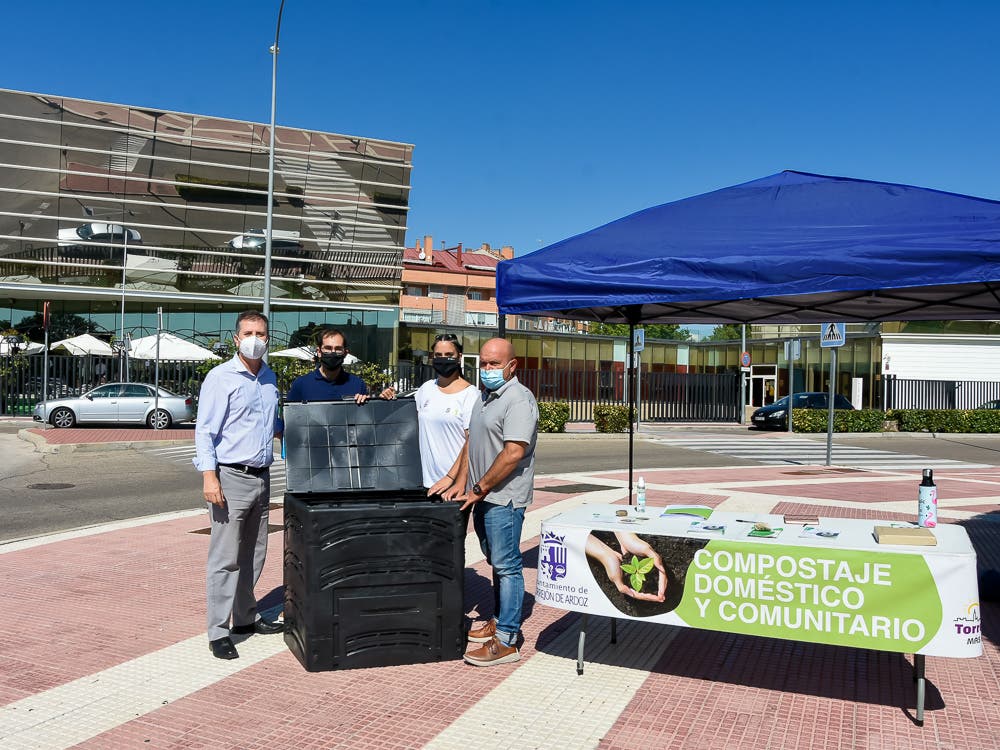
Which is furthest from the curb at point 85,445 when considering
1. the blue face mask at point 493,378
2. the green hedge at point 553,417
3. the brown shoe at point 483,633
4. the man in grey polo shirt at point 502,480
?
the blue face mask at point 493,378

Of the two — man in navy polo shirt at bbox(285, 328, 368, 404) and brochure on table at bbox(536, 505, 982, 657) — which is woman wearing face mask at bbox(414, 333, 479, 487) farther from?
brochure on table at bbox(536, 505, 982, 657)

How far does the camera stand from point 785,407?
30.4 m

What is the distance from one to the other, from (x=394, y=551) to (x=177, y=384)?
25.4 m

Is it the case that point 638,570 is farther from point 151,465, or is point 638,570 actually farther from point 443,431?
point 151,465

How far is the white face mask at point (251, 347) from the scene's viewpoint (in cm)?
538

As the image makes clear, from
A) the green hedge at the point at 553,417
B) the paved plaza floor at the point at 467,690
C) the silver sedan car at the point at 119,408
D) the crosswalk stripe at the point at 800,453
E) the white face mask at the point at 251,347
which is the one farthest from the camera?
the green hedge at the point at 553,417

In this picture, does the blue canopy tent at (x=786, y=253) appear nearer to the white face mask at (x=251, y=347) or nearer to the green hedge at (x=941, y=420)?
the white face mask at (x=251, y=347)

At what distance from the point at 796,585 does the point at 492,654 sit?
1.80 metres

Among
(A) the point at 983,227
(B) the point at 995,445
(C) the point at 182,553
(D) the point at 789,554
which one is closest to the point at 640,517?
(D) the point at 789,554

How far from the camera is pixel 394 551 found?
16.5 ft

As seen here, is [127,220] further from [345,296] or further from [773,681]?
[773,681]

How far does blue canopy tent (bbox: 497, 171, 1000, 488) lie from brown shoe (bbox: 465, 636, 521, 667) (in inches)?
103

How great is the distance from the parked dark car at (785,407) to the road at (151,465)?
4.73 feet

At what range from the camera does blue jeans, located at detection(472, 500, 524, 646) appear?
203 inches
